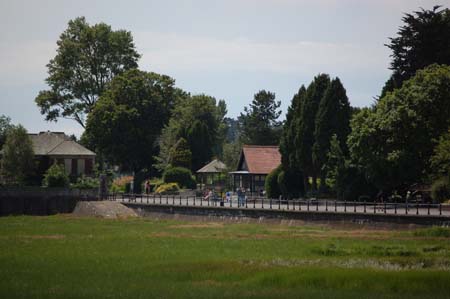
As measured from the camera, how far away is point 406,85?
75375 millimetres

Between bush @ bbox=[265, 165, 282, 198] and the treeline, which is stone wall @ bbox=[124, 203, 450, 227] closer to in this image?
the treeline

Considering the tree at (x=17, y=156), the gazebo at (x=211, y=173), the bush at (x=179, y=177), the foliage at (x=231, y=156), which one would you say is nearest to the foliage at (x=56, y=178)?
the tree at (x=17, y=156)

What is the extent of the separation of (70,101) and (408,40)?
66.0 meters

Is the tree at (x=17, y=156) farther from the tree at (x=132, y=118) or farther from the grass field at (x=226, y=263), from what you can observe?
the grass field at (x=226, y=263)

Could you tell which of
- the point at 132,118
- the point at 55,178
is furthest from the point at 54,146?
the point at 55,178

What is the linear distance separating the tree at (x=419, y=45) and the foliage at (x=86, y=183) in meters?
39.8

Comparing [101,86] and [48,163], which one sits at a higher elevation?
[101,86]

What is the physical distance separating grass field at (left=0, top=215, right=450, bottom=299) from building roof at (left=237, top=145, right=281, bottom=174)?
41.9 meters

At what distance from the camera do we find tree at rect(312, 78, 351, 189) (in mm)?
85312

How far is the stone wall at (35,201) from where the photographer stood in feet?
312

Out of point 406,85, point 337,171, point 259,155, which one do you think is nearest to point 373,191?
point 337,171

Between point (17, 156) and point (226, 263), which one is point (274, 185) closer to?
point (17, 156)

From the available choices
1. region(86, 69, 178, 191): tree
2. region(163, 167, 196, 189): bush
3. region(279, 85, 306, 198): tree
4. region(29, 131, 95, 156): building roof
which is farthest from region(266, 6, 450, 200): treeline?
region(29, 131, 95, 156): building roof

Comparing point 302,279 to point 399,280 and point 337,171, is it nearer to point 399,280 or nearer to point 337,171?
point 399,280
